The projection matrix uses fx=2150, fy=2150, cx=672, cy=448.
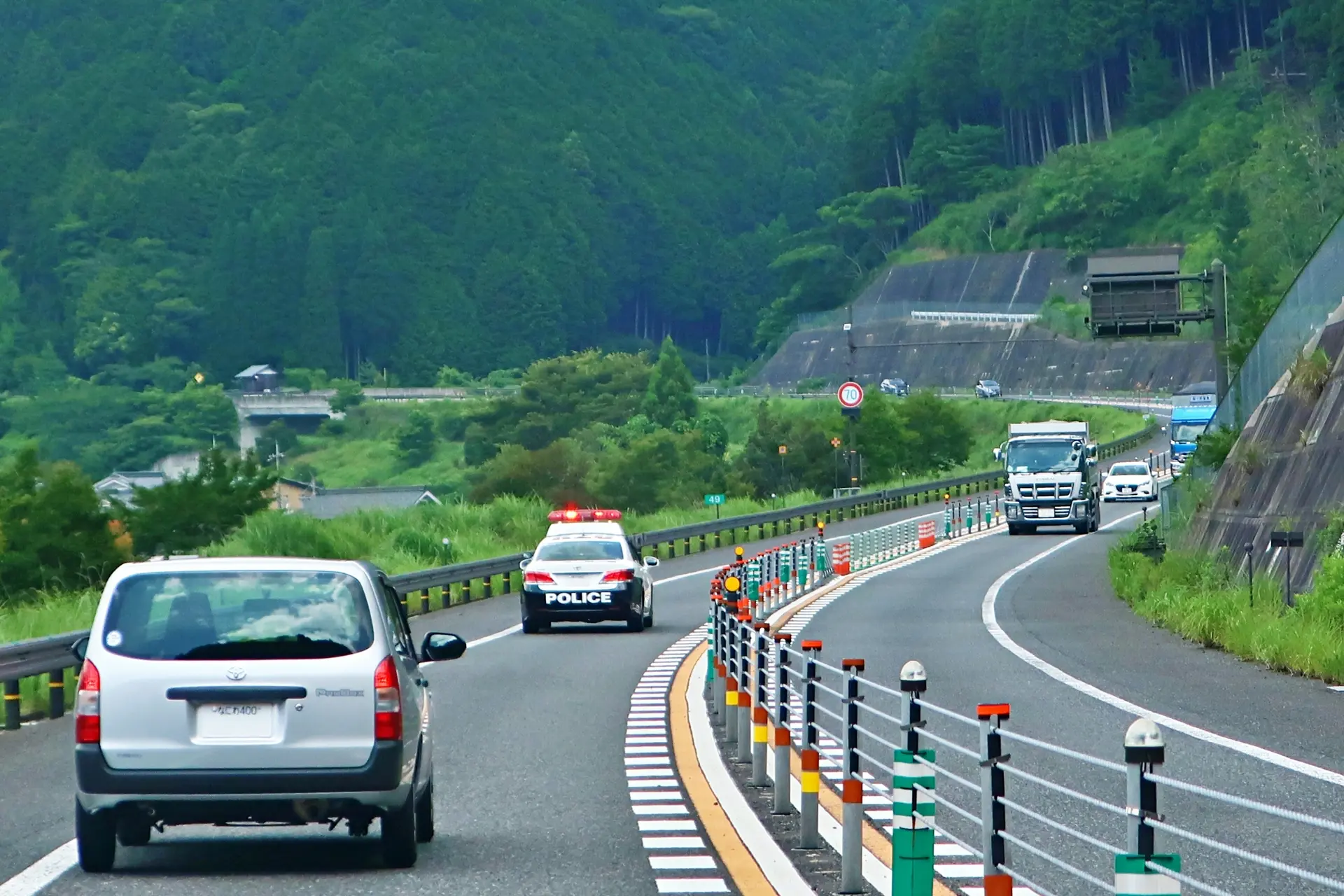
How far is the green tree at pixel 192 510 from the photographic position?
53531 mm

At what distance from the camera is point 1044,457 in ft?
189

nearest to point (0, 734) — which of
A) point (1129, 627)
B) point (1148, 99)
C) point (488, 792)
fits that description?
point (488, 792)

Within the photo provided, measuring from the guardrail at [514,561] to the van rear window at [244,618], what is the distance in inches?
310

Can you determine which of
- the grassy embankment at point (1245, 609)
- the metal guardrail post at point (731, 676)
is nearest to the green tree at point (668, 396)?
the grassy embankment at point (1245, 609)

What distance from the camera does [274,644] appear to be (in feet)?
32.7

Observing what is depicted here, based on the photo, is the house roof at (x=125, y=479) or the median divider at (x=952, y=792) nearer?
the median divider at (x=952, y=792)

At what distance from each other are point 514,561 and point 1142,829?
3520cm

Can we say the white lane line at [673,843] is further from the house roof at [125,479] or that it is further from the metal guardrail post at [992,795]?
the house roof at [125,479]

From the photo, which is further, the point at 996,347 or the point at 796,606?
the point at 996,347

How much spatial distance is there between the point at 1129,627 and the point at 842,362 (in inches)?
5128

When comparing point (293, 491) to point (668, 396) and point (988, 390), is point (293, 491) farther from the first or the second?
point (988, 390)

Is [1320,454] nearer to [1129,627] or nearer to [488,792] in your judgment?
[1129,627]

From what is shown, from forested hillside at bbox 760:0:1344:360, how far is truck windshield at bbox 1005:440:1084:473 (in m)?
59.4

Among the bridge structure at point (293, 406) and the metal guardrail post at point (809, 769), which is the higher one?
the bridge structure at point (293, 406)
